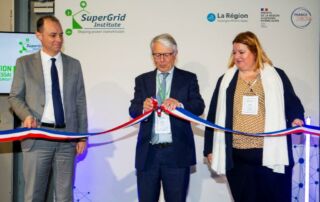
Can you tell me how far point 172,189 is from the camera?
3.07 metres

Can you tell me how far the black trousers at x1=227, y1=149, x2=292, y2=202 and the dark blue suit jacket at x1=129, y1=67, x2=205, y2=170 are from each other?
0.39 meters

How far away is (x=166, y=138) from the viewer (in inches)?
122

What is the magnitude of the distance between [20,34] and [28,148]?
61.2 inches

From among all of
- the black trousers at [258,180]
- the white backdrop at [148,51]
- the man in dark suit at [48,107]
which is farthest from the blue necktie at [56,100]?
the black trousers at [258,180]

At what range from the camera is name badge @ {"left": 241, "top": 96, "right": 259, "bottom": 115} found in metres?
2.94

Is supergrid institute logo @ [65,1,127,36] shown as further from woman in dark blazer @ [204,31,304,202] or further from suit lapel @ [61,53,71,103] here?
woman in dark blazer @ [204,31,304,202]

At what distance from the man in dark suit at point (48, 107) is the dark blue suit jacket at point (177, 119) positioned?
0.50 meters

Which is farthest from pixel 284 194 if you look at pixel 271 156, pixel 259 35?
pixel 259 35

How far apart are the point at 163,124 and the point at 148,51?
1380mm

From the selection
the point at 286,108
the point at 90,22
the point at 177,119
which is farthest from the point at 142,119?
the point at 90,22

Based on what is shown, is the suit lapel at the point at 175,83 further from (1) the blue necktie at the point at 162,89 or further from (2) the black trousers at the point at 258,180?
(2) the black trousers at the point at 258,180

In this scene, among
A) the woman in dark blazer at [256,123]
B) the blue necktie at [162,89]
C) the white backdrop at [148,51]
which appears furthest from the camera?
the white backdrop at [148,51]

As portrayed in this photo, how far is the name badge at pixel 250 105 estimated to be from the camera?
2.94 m

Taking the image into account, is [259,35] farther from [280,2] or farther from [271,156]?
[271,156]
